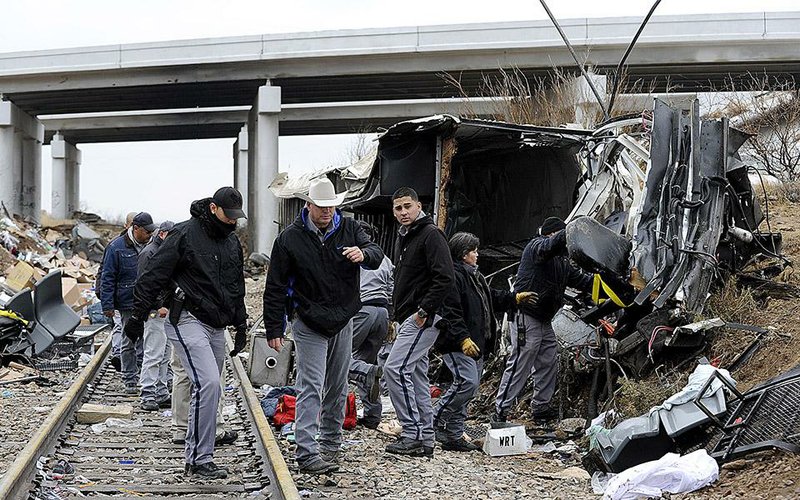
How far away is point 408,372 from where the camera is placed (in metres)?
7.75

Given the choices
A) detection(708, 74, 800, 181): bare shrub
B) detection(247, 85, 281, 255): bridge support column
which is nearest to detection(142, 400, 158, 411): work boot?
detection(708, 74, 800, 181): bare shrub

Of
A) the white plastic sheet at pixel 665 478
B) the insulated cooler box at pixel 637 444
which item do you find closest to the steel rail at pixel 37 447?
the white plastic sheet at pixel 665 478

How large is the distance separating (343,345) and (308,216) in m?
1.00

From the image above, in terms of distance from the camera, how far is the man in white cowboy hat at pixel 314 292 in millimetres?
6922

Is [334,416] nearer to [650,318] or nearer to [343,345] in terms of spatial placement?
[343,345]

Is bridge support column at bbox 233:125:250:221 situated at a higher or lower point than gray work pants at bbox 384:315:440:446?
higher

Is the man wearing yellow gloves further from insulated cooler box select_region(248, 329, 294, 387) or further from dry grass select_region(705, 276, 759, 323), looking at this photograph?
insulated cooler box select_region(248, 329, 294, 387)

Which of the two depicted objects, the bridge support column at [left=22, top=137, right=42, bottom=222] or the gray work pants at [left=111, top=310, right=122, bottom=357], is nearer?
the gray work pants at [left=111, top=310, right=122, bottom=357]

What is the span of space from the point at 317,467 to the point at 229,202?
2.01 m

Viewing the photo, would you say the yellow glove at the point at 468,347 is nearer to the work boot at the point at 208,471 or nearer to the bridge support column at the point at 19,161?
the work boot at the point at 208,471

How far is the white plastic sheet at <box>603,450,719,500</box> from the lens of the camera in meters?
6.04

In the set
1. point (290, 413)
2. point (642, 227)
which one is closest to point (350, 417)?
point (290, 413)

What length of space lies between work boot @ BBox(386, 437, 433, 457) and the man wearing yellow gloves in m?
0.59

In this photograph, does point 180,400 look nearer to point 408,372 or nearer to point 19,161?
point 408,372
